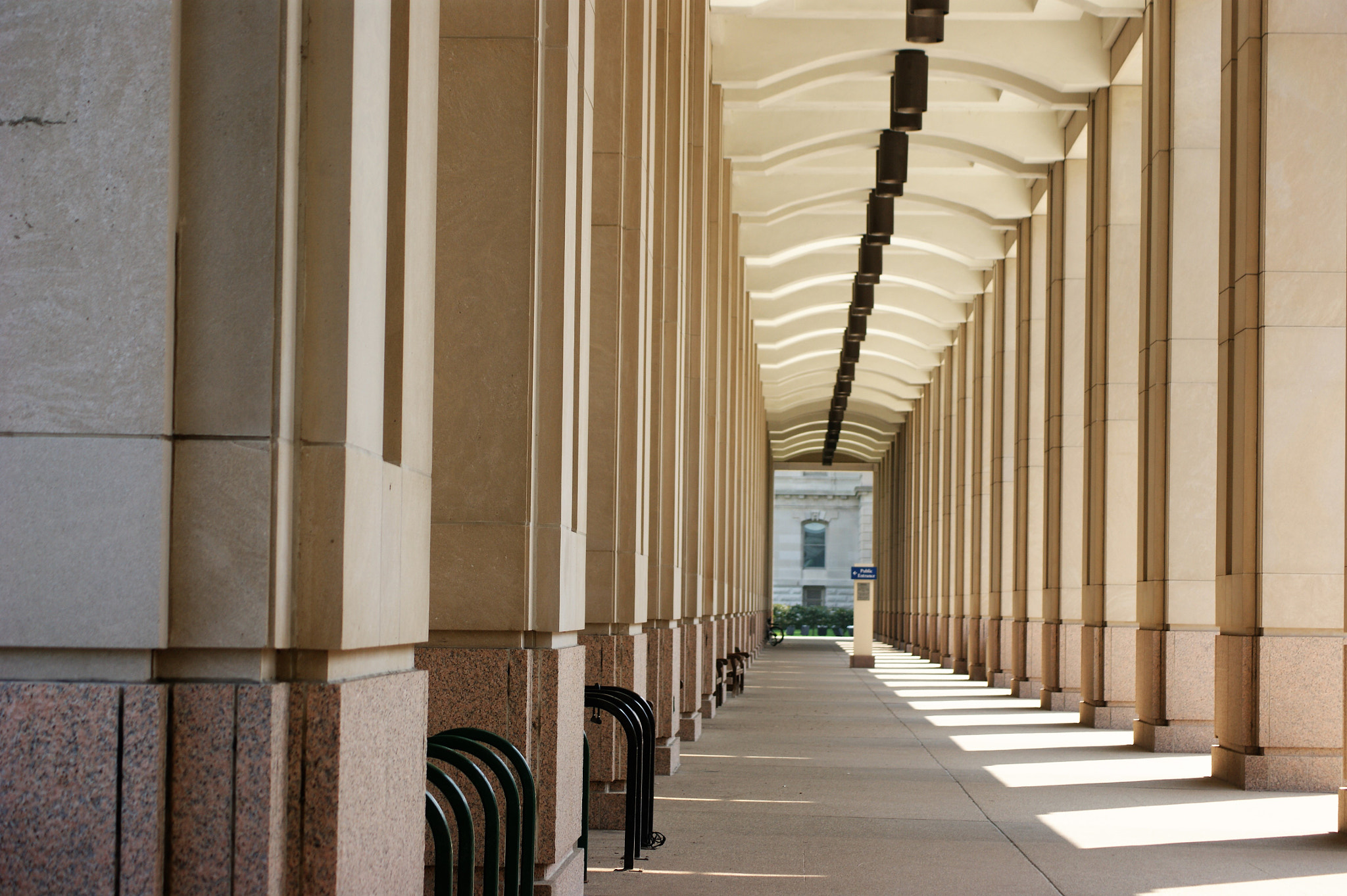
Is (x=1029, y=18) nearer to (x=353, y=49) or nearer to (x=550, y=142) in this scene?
(x=550, y=142)

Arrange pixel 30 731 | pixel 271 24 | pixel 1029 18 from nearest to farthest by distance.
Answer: pixel 30 731
pixel 271 24
pixel 1029 18

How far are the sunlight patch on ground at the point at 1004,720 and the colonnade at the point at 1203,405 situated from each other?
679 millimetres

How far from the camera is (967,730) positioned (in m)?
17.2

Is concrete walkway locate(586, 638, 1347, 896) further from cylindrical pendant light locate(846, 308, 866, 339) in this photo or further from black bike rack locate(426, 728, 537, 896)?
cylindrical pendant light locate(846, 308, 866, 339)

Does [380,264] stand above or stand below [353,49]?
below

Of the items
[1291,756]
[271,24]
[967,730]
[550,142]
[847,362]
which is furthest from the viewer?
[847,362]

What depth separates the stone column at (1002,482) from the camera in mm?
28688

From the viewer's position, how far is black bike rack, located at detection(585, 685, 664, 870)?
24.2ft

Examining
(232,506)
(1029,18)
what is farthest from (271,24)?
(1029,18)

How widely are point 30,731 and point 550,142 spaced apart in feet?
12.8

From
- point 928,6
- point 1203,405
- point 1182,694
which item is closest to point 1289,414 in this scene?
point 1203,405

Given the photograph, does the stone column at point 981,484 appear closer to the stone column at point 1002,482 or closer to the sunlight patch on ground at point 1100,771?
the stone column at point 1002,482

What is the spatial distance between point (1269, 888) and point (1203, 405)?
8.74 metres

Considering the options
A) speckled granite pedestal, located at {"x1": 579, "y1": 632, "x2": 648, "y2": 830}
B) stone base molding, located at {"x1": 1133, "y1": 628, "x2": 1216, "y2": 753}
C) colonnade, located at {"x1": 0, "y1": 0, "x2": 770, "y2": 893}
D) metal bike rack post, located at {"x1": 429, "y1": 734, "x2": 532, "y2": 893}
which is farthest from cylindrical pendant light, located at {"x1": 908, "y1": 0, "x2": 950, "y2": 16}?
metal bike rack post, located at {"x1": 429, "y1": 734, "x2": 532, "y2": 893}
